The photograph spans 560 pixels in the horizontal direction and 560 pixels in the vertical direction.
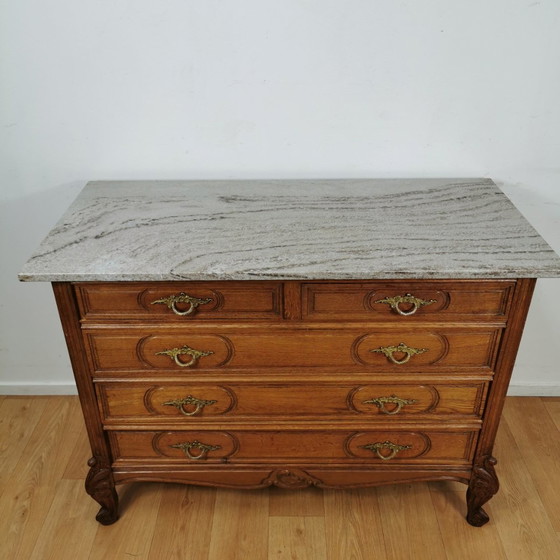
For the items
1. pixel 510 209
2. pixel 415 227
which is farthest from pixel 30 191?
pixel 510 209

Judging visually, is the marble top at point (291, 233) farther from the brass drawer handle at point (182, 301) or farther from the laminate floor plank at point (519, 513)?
the laminate floor plank at point (519, 513)

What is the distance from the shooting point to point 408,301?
1456mm

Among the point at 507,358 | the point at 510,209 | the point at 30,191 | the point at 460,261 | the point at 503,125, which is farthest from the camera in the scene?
the point at 30,191

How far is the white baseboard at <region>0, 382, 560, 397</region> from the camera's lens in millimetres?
2322

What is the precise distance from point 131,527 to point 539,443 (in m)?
1.45

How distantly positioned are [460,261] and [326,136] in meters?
0.64

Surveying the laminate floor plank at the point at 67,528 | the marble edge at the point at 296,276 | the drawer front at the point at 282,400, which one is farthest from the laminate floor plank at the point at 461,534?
the laminate floor plank at the point at 67,528

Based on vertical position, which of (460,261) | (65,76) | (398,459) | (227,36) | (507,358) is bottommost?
(398,459)

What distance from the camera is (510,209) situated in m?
1.66

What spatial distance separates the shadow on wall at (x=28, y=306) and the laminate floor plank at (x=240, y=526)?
2.71 feet

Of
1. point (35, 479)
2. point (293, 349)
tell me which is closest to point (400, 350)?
point (293, 349)

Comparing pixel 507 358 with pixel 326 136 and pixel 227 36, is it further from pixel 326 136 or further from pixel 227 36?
pixel 227 36

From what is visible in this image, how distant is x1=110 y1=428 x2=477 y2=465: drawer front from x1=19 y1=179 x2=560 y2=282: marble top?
56 cm

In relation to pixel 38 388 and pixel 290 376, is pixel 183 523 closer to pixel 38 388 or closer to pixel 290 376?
pixel 290 376
